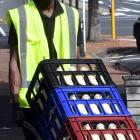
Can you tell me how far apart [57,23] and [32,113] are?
0.75 meters

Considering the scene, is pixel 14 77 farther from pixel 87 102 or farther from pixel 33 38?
pixel 87 102

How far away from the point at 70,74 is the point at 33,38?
0.62 metres

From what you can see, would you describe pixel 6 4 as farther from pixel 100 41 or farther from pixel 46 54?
pixel 46 54

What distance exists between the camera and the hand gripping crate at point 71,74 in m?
4.54

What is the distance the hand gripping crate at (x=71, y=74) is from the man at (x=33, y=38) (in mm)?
371

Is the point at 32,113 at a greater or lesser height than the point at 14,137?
greater

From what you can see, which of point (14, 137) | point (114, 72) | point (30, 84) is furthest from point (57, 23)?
point (114, 72)

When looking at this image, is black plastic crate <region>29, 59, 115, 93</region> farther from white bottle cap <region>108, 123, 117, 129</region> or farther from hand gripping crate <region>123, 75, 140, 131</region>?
hand gripping crate <region>123, 75, 140, 131</region>

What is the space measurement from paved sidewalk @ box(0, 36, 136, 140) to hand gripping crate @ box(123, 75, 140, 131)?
1948mm

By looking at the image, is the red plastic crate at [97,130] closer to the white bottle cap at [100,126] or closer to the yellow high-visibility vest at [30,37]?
the white bottle cap at [100,126]

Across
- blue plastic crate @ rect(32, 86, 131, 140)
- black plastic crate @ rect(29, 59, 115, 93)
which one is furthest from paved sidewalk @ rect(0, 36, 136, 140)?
blue plastic crate @ rect(32, 86, 131, 140)

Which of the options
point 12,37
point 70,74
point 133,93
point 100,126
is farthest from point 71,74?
point 133,93

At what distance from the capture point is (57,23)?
524cm

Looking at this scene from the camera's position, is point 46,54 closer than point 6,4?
Yes
